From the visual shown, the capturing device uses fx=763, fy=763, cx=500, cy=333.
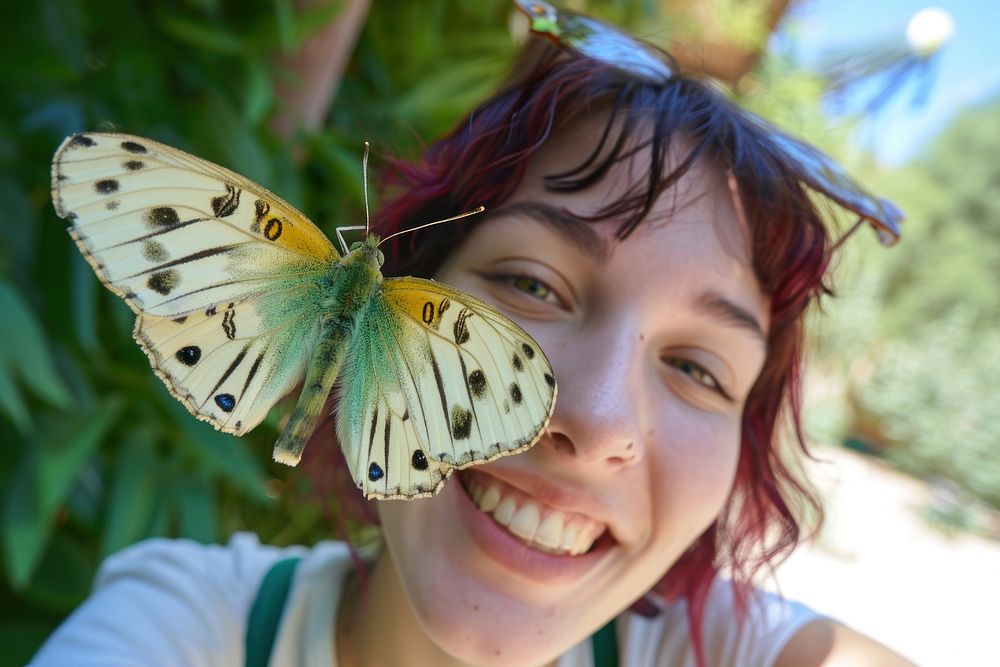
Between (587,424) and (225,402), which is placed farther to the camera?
(587,424)

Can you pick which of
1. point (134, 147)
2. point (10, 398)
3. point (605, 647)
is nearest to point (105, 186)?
point (134, 147)

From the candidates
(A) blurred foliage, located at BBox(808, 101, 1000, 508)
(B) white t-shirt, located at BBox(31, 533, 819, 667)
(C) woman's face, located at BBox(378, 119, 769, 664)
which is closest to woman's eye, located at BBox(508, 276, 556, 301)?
(C) woman's face, located at BBox(378, 119, 769, 664)

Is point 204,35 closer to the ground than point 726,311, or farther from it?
closer to the ground

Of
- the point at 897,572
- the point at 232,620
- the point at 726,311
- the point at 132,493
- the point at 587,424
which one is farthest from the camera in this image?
the point at 897,572

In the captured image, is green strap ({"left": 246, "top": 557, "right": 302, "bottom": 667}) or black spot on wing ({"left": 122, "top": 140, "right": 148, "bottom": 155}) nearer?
black spot on wing ({"left": 122, "top": 140, "right": 148, "bottom": 155})

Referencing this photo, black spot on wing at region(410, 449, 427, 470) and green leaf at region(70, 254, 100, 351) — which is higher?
black spot on wing at region(410, 449, 427, 470)

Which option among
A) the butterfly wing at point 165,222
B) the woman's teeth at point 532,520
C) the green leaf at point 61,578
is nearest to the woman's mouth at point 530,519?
the woman's teeth at point 532,520

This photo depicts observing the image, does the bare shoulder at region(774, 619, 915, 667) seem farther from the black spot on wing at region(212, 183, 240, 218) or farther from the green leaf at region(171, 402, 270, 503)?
the green leaf at region(171, 402, 270, 503)

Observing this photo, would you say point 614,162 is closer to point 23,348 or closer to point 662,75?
point 662,75
